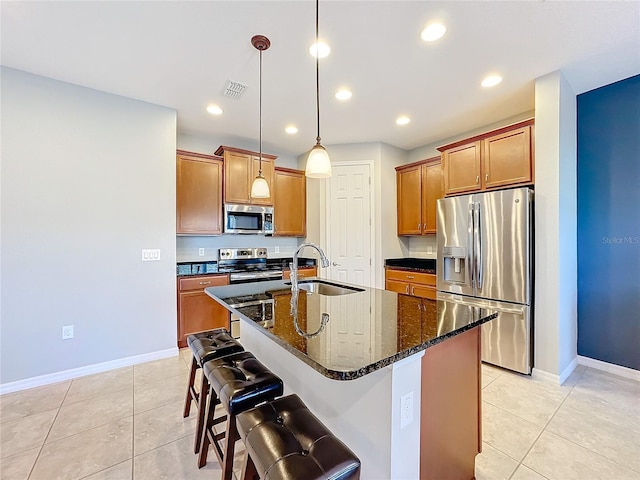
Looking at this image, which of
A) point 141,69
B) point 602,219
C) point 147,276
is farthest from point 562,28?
point 147,276

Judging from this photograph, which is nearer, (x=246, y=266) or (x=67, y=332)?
(x=67, y=332)

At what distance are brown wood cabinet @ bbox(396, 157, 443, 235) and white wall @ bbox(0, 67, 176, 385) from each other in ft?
10.5

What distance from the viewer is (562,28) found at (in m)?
1.98

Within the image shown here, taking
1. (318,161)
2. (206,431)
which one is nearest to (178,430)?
(206,431)

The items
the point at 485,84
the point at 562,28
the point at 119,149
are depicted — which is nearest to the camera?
the point at 562,28

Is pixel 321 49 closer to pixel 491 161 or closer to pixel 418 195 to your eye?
pixel 491 161

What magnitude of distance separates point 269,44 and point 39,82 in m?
2.20

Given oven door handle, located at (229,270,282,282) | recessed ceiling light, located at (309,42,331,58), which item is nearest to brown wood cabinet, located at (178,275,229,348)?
oven door handle, located at (229,270,282,282)

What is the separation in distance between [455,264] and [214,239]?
328 cm

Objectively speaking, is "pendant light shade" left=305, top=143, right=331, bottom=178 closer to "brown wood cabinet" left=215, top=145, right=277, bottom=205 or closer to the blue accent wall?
"brown wood cabinet" left=215, top=145, right=277, bottom=205

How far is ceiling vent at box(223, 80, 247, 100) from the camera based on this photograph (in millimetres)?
2709

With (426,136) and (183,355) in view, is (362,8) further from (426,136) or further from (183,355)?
(183,355)

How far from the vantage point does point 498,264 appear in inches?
109

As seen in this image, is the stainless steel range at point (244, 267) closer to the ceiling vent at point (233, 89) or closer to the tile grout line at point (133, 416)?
the tile grout line at point (133, 416)
